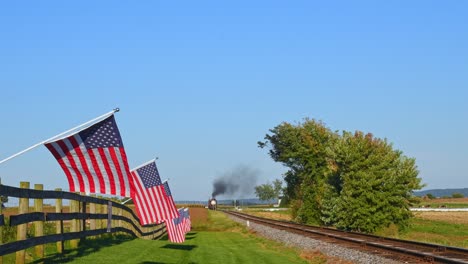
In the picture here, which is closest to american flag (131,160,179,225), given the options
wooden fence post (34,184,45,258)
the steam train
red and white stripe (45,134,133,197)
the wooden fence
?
the wooden fence

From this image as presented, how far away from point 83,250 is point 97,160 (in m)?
5.08

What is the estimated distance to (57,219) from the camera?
14.6 meters

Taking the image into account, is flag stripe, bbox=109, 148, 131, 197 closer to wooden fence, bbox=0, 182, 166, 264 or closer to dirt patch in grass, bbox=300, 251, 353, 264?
wooden fence, bbox=0, 182, 166, 264

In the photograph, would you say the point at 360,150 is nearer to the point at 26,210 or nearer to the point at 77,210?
the point at 77,210

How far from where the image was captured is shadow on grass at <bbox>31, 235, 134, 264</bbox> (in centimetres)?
1417

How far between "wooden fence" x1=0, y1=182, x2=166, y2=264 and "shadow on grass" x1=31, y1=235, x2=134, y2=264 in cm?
22

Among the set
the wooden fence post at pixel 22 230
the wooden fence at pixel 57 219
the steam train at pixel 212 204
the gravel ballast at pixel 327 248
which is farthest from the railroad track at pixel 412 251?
the steam train at pixel 212 204

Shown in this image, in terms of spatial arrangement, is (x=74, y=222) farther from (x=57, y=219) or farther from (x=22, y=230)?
(x=22, y=230)

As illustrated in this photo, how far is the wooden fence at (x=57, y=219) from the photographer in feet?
39.6

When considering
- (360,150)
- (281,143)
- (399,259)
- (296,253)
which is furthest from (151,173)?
(281,143)

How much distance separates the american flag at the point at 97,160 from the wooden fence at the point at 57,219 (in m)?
0.99

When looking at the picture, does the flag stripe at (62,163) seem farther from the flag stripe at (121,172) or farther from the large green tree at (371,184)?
the large green tree at (371,184)

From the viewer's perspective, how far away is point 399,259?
66.4 ft

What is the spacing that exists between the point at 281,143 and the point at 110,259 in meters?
60.6
